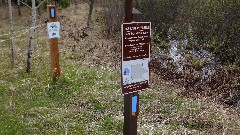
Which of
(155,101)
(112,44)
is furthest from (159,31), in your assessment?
(155,101)

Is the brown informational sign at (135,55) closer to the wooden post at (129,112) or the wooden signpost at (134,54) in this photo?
the wooden signpost at (134,54)

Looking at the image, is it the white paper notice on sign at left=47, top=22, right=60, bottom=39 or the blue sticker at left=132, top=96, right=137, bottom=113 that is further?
the white paper notice on sign at left=47, top=22, right=60, bottom=39

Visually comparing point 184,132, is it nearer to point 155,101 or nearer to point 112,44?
point 155,101

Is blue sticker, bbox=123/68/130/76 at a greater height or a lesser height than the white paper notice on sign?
lesser

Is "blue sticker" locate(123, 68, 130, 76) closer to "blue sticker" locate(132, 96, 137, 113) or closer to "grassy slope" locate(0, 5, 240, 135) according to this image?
"blue sticker" locate(132, 96, 137, 113)

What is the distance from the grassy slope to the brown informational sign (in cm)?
172

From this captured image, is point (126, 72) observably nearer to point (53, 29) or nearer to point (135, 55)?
point (135, 55)

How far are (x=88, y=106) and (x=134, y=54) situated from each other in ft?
8.98

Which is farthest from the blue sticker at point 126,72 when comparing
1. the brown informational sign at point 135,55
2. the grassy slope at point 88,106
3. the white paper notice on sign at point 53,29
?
the white paper notice on sign at point 53,29

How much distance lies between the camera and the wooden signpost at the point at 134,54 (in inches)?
108

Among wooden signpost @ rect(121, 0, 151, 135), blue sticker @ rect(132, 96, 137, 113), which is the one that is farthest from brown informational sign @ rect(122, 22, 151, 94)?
blue sticker @ rect(132, 96, 137, 113)

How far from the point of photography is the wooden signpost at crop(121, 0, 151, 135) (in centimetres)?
275

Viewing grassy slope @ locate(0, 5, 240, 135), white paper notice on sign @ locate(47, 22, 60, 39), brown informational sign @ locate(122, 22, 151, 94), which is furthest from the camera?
white paper notice on sign @ locate(47, 22, 60, 39)

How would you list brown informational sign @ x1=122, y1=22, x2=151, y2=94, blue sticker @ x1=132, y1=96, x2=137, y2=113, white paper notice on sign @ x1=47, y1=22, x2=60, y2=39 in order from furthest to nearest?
white paper notice on sign @ x1=47, y1=22, x2=60, y2=39 → blue sticker @ x1=132, y1=96, x2=137, y2=113 → brown informational sign @ x1=122, y1=22, x2=151, y2=94
